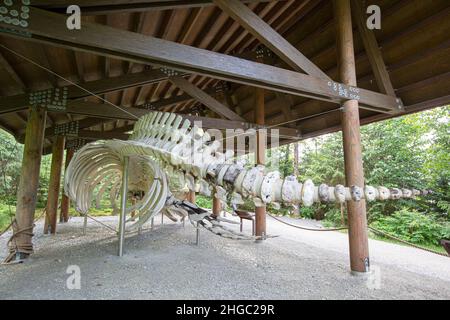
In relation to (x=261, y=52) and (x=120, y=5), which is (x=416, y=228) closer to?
(x=261, y=52)

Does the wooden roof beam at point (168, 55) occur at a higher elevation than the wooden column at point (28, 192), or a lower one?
higher

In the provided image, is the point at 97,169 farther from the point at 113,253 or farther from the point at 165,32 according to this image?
the point at 165,32

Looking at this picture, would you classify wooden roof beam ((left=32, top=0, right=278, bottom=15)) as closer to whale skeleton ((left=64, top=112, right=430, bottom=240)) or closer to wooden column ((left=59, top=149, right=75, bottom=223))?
whale skeleton ((left=64, top=112, right=430, bottom=240))

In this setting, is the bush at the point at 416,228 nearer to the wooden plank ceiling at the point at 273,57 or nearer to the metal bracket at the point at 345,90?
the wooden plank ceiling at the point at 273,57

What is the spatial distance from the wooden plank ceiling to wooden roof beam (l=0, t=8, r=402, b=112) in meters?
0.35

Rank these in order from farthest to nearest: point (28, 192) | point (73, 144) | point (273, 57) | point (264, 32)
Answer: point (73, 144) → point (273, 57) → point (28, 192) → point (264, 32)

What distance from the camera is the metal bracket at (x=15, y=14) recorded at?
2.38 metres

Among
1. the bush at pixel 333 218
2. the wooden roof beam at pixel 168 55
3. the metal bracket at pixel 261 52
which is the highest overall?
the metal bracket at pixel 261 52

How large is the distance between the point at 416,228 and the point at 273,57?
8760 mm

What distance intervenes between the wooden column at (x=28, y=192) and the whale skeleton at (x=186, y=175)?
90 cm

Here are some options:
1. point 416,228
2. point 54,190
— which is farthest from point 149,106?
point 416,228

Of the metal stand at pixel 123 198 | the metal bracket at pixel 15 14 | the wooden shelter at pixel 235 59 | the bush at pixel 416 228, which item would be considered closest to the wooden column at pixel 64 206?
the wooden shelter at pixel 235 59

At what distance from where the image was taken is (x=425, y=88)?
4812 millimetres

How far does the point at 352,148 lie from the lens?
4031mm
